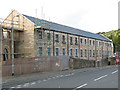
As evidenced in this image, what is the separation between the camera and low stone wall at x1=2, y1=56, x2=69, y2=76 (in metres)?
17.6

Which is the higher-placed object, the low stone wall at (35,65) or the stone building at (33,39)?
the stone building at (33,39)

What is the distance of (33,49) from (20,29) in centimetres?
388

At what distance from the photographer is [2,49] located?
75.6ft

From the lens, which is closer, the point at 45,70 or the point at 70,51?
the point at 45,70

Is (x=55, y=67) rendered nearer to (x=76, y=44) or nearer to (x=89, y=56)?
(x=76, y=44)

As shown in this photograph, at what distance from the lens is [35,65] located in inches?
832

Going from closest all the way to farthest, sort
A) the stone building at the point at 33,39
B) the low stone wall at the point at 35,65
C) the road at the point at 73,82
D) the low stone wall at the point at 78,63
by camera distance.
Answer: the road at the point at 73,82 < the low stone wall at the point at 35,65 < the stone building at the point at 33,39 < the low stone wall at the point at 78,63

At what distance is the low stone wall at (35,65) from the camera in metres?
17.6

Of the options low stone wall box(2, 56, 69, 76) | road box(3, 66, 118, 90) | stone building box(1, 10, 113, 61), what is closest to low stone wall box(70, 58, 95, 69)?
low stone wall box(2, 56, 69, 76)

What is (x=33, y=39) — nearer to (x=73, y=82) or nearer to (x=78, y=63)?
(x=78, y=63)

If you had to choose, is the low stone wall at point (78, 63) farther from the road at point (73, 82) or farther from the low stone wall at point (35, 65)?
the road at point (73, 82)

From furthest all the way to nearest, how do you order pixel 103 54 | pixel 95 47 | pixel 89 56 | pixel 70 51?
pixel 103 54 → pixel 95 47 → pixel 89 56 → pixel 70 51

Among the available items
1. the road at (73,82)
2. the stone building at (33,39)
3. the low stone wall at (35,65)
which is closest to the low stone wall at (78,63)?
the low stone wall at (35,65)

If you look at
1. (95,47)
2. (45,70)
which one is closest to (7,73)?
(45,70)
